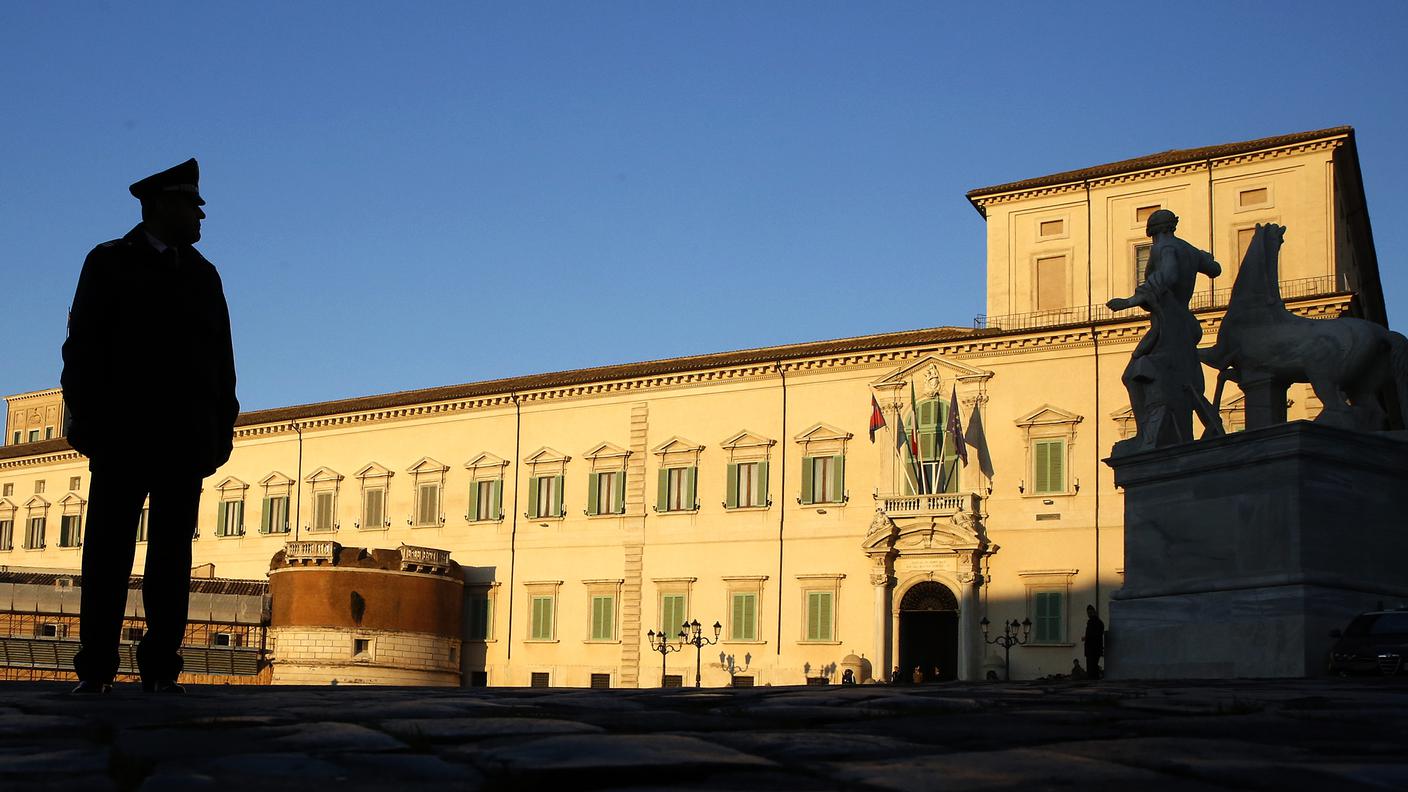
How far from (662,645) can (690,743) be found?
43.2 meters

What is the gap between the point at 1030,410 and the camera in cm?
4316

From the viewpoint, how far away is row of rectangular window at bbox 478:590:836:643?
45219 millimetres

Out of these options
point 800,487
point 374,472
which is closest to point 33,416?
point 374,472

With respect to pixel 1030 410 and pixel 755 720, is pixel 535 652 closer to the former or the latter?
pixel 1030 410

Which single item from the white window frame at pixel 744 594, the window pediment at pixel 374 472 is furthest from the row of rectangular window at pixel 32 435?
the white window frame at pixel 744 594

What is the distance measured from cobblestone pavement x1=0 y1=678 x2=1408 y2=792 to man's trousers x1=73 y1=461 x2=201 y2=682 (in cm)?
36

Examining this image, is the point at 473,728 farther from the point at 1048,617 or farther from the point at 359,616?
the point at 359,616

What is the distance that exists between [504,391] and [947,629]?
1725 centimetres

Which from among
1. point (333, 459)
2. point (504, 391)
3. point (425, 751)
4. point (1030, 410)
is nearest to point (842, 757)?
point (425, 751)

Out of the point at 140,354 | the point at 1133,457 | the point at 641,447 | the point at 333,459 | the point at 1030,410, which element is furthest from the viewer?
the point at 333,459

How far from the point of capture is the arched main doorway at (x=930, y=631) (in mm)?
43250

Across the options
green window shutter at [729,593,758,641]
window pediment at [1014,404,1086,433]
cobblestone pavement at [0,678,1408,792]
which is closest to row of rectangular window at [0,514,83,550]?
green window shutter at [729,593,758,641]

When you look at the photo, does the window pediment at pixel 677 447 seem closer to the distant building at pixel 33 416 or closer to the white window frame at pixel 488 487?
the white window frame at pixel 488 487

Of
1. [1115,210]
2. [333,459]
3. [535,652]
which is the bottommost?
[535,652]
